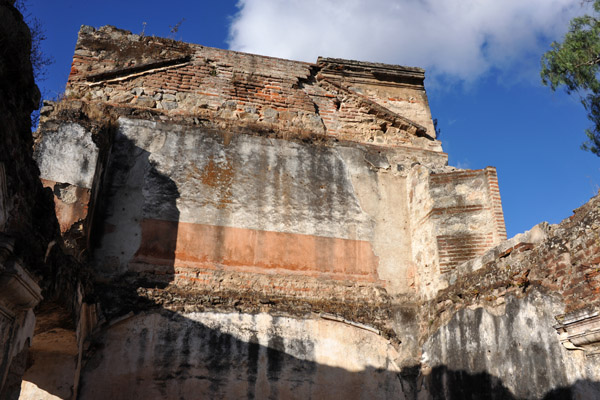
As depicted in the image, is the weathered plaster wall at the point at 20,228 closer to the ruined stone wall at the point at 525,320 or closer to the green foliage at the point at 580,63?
the ruined stone wall at the point at 525,320

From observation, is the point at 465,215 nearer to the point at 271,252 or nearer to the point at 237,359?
the point at 271,252

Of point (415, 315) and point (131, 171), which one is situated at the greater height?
point (131, 171)

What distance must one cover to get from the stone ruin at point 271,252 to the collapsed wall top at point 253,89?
0.04m

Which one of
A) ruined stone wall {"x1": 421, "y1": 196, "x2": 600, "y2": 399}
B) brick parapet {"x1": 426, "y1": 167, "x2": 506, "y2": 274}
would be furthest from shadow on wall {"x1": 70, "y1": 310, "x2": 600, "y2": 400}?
brick parapet {"x1": 426, "y1": 167, "x2": 506, "y2": 274}

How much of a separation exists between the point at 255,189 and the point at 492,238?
344 cm

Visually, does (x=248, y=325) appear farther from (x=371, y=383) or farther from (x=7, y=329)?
(x=7, y=329)

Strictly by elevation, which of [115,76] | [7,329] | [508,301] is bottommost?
[7,329]

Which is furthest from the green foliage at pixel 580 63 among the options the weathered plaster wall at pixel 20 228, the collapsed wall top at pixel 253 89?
the weathered plaster wall at pixel 20 228

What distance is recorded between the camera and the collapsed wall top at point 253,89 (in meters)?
9.04

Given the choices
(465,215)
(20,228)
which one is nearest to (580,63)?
(465,215)

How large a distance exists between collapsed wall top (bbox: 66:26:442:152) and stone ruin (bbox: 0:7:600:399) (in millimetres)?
36

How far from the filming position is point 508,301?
582cm

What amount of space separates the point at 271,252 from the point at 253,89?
3240mm

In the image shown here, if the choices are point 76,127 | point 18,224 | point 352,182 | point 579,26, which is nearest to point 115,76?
point 76,127
